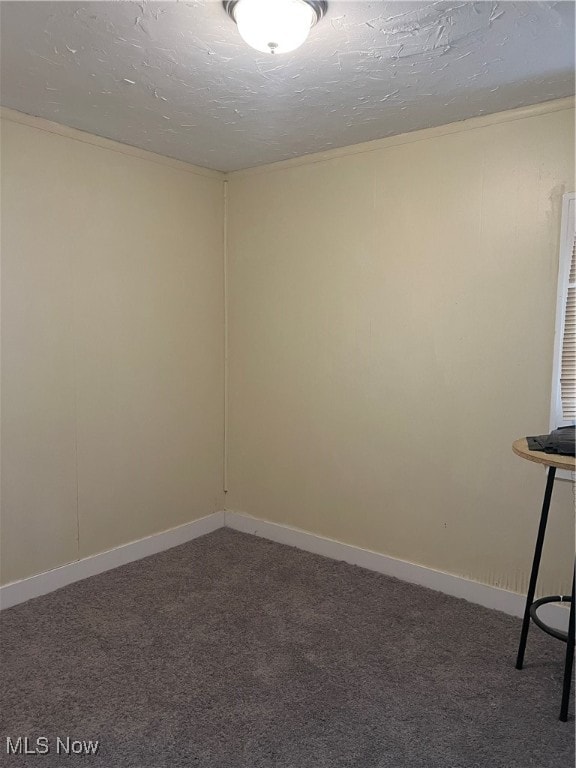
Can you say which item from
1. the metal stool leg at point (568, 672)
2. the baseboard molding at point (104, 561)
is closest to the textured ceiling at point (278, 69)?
the metal stool leg at point (568, 672)

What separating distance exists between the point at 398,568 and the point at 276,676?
1.13 metres

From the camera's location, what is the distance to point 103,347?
10.7 ft

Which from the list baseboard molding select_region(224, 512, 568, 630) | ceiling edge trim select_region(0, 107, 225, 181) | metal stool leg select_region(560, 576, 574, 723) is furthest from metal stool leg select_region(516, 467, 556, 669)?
ceiling edge trim select_region(0, 107, 225, 181)

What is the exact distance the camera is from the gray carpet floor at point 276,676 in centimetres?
198

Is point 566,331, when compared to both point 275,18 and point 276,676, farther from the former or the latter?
point 276,676

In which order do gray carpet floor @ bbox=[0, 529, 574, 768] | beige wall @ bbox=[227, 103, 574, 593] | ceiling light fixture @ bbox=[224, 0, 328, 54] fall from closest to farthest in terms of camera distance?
ceiling light fixture @ bbox=[224, 0, 328, 54], gray carpet floor @ bbox=[0, 529, 574, 768], beige wall @ bbox=[227, 103, 574, 593]

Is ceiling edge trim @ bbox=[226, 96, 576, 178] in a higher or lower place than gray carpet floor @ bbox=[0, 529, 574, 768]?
higher

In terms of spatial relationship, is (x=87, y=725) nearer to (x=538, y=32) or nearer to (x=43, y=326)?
(x=43, y=326)

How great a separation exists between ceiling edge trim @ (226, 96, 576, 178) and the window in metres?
0.41

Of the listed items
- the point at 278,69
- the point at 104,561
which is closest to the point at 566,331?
the point at 278,69

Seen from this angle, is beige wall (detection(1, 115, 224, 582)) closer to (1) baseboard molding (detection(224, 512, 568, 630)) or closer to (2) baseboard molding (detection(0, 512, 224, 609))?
(2) baseboard molding (detection(0, 512, 224, 609))

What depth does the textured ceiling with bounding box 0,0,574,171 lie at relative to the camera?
1.88 metres

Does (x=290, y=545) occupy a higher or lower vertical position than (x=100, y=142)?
lower

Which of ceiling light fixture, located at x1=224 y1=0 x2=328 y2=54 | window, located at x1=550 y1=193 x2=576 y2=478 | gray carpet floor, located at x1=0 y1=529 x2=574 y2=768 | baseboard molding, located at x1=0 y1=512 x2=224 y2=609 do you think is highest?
ceiling light fixture, located at x1=224 y1=0 x2=328 y2=54
